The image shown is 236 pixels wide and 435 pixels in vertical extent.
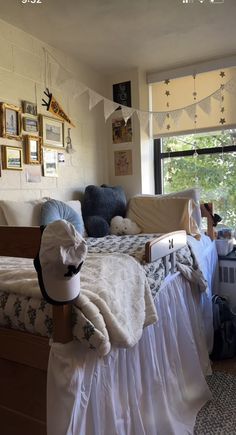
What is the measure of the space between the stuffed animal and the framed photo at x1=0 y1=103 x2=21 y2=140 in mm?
761

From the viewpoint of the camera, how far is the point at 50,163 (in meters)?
2.54

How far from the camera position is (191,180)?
121 inches

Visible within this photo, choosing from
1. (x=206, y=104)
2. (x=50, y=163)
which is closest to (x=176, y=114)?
(x=206, y=104)

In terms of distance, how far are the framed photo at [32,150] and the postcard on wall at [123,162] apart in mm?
974

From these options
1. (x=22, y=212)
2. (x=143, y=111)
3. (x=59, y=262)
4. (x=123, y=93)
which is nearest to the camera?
(x=59, y=262)

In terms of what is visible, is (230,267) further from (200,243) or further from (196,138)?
(196,138)

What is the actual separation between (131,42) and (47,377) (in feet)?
7.70

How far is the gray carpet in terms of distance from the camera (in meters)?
1.59

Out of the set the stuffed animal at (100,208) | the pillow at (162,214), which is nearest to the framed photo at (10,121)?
the stuffed animal at (100,208)

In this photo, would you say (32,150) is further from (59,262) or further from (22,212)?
Result: (59,262)

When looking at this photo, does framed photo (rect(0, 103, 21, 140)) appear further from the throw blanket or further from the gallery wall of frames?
the throw blanket

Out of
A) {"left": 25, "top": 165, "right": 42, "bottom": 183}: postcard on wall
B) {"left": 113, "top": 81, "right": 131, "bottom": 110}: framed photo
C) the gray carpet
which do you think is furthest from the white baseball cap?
{"left": 113, "top": 81, "right": 131, "bottom": 110}: framed photo

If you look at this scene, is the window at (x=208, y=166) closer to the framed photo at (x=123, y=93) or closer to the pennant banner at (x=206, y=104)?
the pennant banner at (x=206, y=104)

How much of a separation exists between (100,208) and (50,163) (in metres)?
0.53
